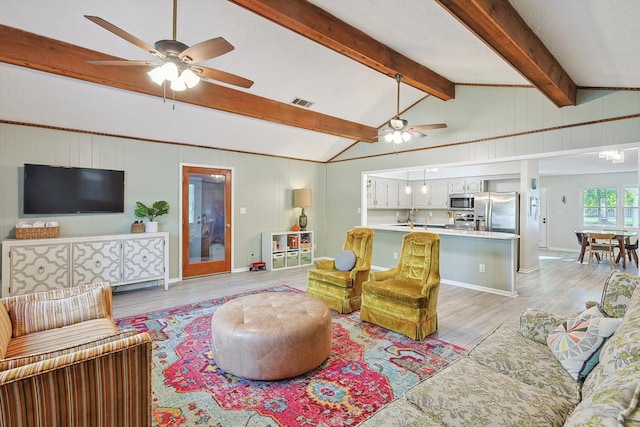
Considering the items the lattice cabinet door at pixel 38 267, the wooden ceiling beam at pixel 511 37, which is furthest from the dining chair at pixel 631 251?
the lattice cabinet door at pixel 38 267

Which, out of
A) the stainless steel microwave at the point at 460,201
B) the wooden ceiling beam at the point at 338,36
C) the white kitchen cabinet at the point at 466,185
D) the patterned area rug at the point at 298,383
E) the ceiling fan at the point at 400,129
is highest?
the wooden ceiling beam at the point at 338,36

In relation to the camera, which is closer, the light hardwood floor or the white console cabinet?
the light hardwood floor

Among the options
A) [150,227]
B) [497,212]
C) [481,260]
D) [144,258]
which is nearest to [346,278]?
[481,260]

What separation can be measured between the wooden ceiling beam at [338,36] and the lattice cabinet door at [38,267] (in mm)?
3944

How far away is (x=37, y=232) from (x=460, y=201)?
26.6ft

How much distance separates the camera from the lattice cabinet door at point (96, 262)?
4.20 metres

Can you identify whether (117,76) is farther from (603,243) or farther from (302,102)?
(603,243)

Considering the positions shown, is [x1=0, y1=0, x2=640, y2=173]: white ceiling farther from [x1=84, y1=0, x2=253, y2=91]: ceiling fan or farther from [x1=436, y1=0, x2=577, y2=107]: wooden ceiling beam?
[x1=84, y1=0, x2=253, y2=91]: ceiling fan

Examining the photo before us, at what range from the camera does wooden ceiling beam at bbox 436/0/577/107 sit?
7.11ft

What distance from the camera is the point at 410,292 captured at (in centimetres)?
317

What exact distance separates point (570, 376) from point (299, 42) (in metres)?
3.89

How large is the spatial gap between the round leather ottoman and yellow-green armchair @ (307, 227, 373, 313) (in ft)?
3.93

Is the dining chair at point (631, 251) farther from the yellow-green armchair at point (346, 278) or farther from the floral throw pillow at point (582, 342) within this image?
the floral throw pillow at point (582, 342)

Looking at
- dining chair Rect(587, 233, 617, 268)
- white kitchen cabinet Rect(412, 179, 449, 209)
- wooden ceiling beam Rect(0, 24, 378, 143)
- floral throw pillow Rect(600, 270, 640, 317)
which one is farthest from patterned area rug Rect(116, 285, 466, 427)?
dining chair Rect(587, 233, 617, 268)
